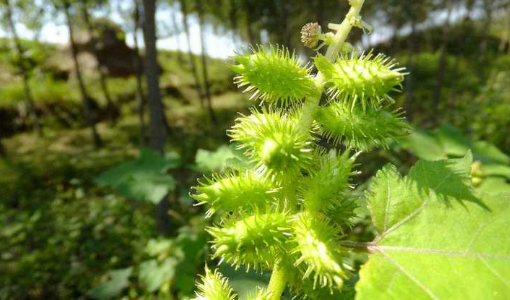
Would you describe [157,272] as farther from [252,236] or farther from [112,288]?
[252,236]

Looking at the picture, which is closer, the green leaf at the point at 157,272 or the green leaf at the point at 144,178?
the green leaf at the point at 144,178

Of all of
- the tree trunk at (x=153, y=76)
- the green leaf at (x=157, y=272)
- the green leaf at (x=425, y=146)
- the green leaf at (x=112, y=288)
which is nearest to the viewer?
the green leaf at (x=425, y=146)

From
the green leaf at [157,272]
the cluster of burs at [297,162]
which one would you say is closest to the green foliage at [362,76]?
the cluster of burs at [297,162]

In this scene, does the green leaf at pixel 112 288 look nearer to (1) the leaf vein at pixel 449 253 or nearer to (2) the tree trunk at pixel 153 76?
(2) the tree trunk at pixel 153 76

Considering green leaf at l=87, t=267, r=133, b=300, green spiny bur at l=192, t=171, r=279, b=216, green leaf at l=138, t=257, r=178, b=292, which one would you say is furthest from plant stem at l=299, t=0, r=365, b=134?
green leaf at l=87, t=267, r=133, b=300

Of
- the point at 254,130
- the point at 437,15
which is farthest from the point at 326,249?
the point at 437,15
